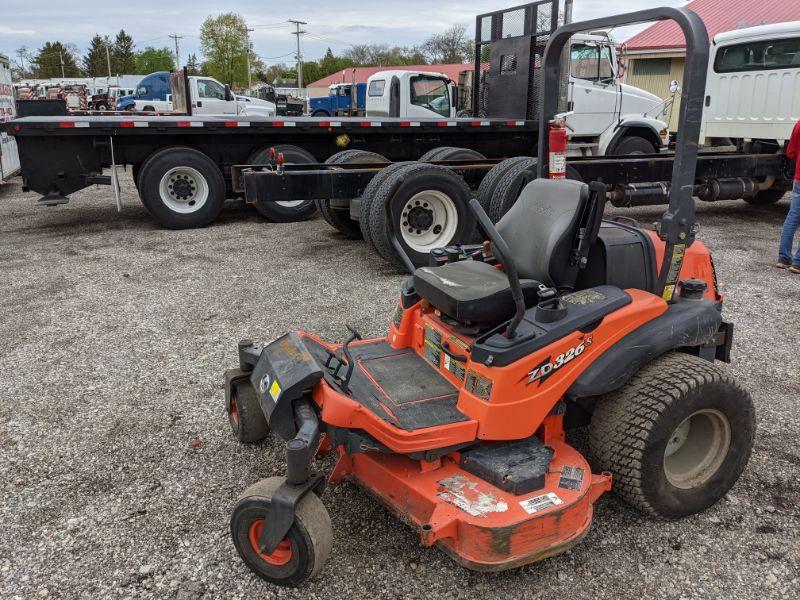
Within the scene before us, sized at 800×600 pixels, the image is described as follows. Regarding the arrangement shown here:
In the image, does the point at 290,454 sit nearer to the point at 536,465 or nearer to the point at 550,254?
the point at 536,465

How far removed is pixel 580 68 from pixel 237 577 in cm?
997

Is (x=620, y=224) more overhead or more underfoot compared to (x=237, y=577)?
more overhead

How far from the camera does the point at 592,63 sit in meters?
10.6

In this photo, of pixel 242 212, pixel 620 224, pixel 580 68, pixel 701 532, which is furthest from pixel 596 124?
pixel 701 532

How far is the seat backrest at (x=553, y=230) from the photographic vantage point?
2883mm

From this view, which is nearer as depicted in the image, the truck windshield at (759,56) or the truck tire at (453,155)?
the truck windshield at (759,56)

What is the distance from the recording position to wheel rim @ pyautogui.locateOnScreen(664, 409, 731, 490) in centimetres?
285

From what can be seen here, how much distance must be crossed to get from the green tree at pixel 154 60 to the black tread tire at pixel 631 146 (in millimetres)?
75922

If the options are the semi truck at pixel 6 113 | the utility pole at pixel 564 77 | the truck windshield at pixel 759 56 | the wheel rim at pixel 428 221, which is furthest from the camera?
the semi truck at pixel 6 113

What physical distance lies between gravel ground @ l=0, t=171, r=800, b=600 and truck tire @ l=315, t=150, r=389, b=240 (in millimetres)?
1260

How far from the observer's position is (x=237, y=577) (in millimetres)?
2539

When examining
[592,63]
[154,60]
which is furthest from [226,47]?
[592,63]

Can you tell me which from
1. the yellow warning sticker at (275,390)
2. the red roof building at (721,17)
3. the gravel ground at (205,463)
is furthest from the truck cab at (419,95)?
the red roof building at (721,17)

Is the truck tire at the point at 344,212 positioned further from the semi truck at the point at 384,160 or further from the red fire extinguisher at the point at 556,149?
the red fire extinguisher at the point at 556,149
